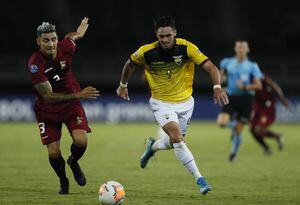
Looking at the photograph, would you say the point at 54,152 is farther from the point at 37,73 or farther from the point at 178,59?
the point at 178,59

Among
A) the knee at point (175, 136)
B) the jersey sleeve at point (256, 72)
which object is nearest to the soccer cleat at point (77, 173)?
the knee at point (175, 136)

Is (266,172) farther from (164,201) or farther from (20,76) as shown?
(20,76)

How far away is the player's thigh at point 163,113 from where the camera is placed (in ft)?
30.0

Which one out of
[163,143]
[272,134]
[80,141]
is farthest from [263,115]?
[80,141]

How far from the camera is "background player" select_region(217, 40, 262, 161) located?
15.1 meters

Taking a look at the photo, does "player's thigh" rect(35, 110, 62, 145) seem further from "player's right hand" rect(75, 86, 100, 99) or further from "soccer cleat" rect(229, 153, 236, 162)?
"soccer cleat" rect(229, 153, 236, 162)

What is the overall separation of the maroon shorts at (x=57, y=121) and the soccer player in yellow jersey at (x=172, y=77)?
897 millimetres

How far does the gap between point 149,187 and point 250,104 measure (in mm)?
6065

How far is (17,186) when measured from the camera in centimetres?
971

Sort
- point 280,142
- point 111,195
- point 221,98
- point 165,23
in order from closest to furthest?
1. point 111,195
2. point 221,98
3. point 165,23
4. point 280,142

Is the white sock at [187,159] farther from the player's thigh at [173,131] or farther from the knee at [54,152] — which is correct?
the knee at [54,152]

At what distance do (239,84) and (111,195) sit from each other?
8138 mm

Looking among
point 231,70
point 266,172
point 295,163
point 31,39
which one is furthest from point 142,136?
point 31,39

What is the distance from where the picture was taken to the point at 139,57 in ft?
30.2
